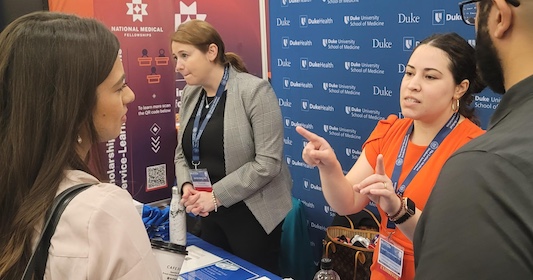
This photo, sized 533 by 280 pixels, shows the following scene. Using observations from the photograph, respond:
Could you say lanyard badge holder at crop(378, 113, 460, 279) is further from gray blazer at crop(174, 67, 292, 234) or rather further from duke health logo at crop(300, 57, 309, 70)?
duke health logo at crop(300, 57, 309, 70)

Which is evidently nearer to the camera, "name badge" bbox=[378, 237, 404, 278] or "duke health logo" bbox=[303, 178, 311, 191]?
"name badge" bbox=[378, 237, 404, 278]

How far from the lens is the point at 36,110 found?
97 centimetres

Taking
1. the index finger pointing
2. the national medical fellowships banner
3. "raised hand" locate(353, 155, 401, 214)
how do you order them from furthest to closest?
the national medical fellowships banner → the index finger pointing → "raised hand" locate(353, 155, 401, 214)

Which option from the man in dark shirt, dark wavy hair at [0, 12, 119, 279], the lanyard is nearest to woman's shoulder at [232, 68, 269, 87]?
the lanyard

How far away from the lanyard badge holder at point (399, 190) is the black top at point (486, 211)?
98cm

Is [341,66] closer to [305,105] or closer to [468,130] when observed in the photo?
[305,105]

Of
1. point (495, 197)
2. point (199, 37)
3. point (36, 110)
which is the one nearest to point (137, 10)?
point (199, 37)

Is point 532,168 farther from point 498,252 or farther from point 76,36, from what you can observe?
point 76,36

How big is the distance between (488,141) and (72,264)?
0.73 meters

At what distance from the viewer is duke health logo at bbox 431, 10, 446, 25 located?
2506 mm

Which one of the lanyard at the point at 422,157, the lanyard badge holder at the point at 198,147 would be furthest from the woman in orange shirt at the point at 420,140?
the lanyard badge holder at the point at 198,147

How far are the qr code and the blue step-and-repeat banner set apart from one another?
891 millimetres

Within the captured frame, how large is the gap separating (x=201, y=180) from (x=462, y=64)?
1.32 m

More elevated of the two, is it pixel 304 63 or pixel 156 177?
pixel 304 63
